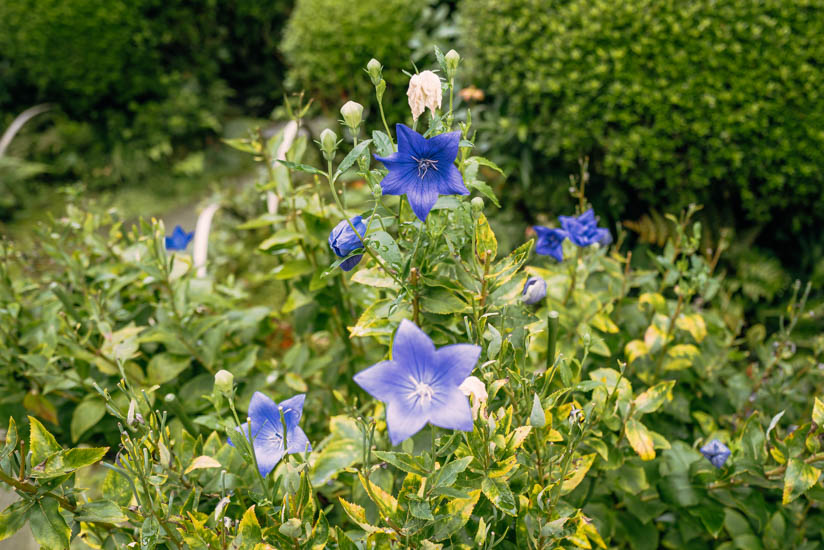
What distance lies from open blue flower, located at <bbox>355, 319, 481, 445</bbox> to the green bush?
3.20 metres

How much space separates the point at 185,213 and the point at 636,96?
3483 mm

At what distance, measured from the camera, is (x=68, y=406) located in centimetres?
150

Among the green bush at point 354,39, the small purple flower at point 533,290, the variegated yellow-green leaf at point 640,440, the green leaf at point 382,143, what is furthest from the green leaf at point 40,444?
the green bush at point 354,39

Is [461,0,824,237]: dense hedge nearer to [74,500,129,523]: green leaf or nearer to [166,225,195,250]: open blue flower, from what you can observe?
[166,225,195,250]: open blue flower

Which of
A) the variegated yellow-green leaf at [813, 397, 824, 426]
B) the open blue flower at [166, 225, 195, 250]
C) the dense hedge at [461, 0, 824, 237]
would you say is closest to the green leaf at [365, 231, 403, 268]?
the variegated yellow-green leaf at [813, 397, 824, 426]

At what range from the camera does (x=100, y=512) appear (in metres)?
0.91

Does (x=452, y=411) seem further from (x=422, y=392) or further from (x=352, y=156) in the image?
(x=352, y=156)

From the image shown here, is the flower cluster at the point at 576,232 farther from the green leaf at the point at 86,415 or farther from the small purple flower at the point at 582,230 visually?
the green leaf at the point at 86,415

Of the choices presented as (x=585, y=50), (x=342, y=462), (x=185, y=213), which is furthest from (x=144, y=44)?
(x=342, y=462)

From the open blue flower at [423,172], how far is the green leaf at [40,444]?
25.7 inches

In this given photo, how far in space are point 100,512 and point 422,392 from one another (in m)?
0.58

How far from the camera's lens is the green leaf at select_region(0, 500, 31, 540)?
2.79ft

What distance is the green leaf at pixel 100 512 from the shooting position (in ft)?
2.94

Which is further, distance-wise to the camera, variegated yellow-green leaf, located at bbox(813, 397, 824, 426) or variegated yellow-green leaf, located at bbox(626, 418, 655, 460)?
variegated yellow-green leaf, located at bbox(626, 418, 655, 460)
